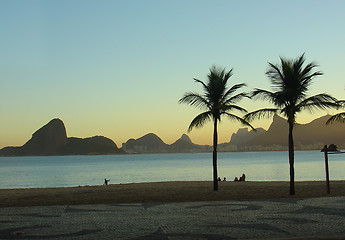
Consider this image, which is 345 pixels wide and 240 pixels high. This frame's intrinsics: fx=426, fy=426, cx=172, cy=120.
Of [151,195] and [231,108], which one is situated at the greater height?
[231,108]

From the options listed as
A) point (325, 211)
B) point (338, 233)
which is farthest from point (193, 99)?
point (338, 233)

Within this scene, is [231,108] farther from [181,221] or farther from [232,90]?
[181,221]

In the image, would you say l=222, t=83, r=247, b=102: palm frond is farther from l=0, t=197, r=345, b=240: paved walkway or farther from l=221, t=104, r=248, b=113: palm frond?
l=0, t=197, r=345, b=240: paved walkway

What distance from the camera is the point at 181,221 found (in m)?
15.2

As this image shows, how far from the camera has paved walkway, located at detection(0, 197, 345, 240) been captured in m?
12.7

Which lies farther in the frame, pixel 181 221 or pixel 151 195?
pixel 151 195

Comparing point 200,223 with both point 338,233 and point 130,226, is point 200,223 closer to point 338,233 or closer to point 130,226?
point 130,226

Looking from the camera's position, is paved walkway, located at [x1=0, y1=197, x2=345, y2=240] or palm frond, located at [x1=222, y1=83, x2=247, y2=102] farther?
palm frond, located at [x1=222, y1=83, x2=247, y2=102]

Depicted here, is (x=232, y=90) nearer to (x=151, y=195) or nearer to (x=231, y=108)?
(x=231, y=108)

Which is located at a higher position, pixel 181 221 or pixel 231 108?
pixel 231 108

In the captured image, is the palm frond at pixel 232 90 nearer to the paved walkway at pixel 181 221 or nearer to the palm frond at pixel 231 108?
the palm frond at pixel 231 108

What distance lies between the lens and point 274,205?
64.8ft

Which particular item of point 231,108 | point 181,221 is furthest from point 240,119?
point 181,221

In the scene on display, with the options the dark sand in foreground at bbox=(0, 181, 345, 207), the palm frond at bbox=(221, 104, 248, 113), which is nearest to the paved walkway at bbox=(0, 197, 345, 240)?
the dark sand in foreground at bbox=(0, 181, 345, 207)
